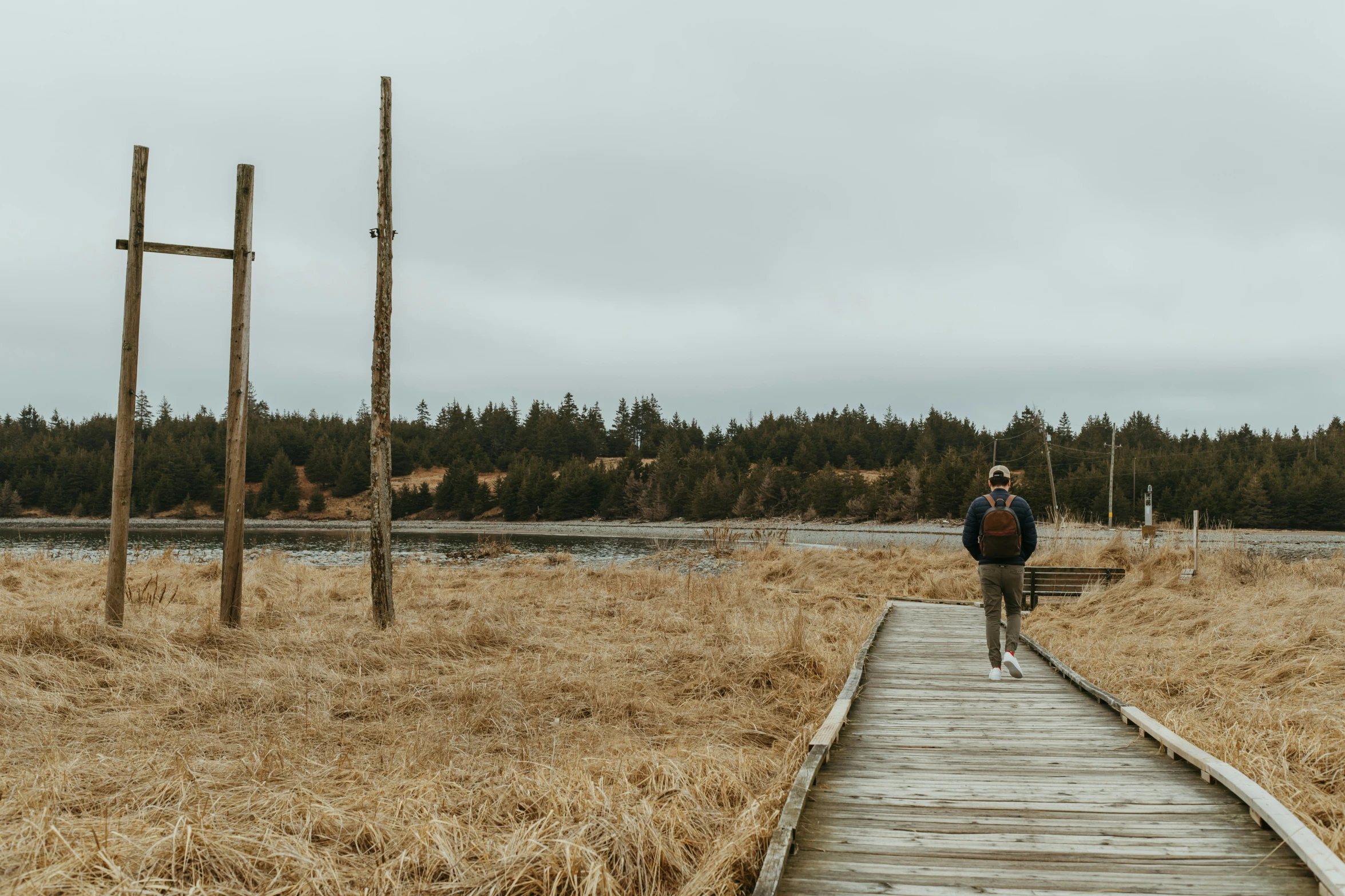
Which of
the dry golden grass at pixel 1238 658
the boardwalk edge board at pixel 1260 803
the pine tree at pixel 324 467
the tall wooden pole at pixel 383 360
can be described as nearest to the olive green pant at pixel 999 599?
the dry golden grass at pixel 1238 658

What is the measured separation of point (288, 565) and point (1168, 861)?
1812 cm

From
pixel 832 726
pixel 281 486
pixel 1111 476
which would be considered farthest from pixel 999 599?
pixel 281 486

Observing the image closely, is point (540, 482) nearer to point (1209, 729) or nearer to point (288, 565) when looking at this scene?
point (288, 565)

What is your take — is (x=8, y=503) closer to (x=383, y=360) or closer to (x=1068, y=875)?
(x=383, y=360)

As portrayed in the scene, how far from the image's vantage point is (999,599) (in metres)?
7.62

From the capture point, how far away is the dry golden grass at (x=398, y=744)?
360 cm

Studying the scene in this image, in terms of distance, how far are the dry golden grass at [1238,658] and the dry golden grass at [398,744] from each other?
2683 mm

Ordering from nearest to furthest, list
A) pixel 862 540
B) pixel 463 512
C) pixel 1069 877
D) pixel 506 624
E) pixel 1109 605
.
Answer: pixel 1069 877
pixel 506 624
pixel 1109 605
pixel 862 540
pixel 463 512

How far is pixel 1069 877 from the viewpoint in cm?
339

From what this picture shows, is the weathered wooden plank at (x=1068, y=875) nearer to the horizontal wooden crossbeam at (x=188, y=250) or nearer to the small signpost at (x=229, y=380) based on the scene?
the small signpost at (x=229, y=380)

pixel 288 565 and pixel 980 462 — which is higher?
pixel 980 462

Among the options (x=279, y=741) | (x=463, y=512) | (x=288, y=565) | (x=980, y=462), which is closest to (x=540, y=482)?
(x=463, y=512)

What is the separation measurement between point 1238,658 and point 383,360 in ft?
33.9

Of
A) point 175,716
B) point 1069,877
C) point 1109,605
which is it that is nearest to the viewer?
point 1069,877
